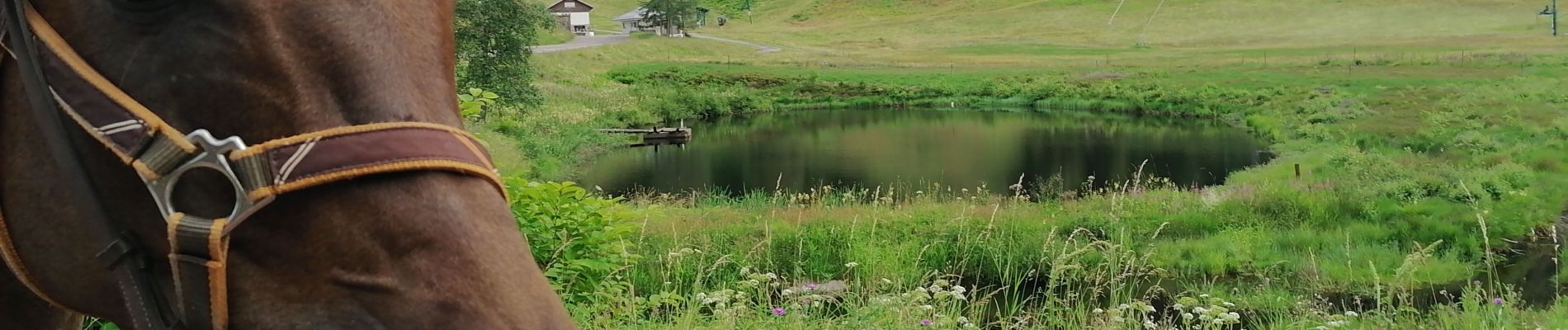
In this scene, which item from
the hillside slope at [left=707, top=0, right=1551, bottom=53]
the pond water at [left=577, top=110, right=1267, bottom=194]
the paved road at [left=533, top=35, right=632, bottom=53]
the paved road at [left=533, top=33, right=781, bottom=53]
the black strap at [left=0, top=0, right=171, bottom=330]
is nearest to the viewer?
the black strap at [left=0, top=0, right=171, bottom=330]

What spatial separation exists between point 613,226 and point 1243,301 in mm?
8155

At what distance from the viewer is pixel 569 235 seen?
6680 mm

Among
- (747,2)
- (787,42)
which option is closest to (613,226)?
(787,42)

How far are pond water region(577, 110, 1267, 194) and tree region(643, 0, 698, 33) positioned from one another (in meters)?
45.0

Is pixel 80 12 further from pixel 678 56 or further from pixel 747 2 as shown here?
pixel 747 2

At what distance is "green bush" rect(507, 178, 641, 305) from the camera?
6.43 m

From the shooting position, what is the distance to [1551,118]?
27.4m

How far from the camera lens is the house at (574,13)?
104 metres

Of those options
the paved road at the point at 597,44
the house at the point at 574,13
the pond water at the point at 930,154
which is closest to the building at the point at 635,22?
the house at the point at 574,13

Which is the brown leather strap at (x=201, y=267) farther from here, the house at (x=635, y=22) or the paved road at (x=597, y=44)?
the house at (x=635, y=22)

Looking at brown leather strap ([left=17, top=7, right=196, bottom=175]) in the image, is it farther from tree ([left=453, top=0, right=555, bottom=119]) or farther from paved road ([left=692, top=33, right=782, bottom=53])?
paved road ([left=692, top=33, right=782, bottom=53])

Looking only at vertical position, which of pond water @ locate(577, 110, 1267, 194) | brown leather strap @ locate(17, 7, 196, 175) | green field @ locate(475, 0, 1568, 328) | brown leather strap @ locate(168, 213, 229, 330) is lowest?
pond water @ locate(577, 110, 1267, 194)

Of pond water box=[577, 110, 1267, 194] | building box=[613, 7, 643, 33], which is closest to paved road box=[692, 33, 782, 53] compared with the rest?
building box=[613, 7, 643, 33]

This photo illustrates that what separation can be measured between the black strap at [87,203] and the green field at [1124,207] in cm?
474
